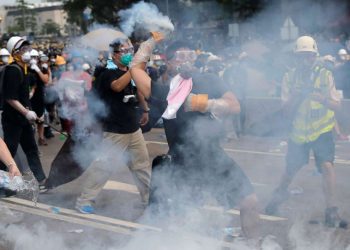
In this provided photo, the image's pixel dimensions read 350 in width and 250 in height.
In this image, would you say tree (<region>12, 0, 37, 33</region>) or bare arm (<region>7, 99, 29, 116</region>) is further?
bare arm (<region>7, 99, 29, 116</region>)

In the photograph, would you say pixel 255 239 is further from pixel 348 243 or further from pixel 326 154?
pixel 326 154

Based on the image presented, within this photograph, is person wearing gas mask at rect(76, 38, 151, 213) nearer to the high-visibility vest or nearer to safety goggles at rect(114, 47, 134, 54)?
safety goggles at rect(114, 47, 134, 54)

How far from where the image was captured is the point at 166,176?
484 cm

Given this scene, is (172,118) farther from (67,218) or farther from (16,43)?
(16,43)

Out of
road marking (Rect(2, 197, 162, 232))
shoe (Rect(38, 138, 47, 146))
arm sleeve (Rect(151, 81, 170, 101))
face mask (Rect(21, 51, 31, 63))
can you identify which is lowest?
shoe (Rect(38, 138, 47, 146))

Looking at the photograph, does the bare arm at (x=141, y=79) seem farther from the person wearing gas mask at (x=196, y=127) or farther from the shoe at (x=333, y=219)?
the shoe at (x=333, y=219)

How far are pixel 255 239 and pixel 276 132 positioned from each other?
499 centimetres

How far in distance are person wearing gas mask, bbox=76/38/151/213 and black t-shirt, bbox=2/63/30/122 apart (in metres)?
1.36

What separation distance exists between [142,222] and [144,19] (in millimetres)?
1903

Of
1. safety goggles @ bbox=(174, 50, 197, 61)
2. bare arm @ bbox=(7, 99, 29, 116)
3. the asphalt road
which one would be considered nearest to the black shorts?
the asphalt road

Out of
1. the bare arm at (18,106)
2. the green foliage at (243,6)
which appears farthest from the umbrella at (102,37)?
the green foliage at (243,6)

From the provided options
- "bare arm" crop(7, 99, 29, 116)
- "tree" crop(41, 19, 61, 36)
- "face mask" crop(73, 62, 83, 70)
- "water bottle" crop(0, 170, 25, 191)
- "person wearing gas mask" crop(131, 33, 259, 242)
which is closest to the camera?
"water bottle" crop(0, 170, 25, 191)

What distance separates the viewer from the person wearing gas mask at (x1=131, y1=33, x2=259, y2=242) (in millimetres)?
4457

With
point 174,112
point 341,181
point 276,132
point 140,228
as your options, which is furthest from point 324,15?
point 276,132
